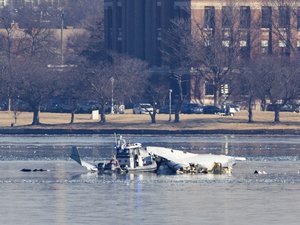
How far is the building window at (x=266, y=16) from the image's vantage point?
6009 inches

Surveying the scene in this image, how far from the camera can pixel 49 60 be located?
15925cm

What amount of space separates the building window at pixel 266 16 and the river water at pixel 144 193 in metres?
52.9

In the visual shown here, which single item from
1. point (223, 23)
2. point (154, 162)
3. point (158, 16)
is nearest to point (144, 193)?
point (154, 162)

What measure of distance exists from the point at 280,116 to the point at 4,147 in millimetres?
32702

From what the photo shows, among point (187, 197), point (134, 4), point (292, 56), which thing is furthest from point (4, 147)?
point (134, 4)

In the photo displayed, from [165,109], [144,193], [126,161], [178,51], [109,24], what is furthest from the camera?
[109,24]

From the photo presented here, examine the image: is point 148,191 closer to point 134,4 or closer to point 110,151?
point 110,151

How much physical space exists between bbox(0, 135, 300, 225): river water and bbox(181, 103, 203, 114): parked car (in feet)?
123

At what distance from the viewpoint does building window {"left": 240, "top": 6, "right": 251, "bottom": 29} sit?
148m

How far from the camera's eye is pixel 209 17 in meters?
150

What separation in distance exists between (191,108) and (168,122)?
12.6 meters

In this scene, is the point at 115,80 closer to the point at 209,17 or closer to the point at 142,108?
the point at 142,108

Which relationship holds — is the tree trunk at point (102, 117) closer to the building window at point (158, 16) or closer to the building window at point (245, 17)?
the building window at point (245, 17)

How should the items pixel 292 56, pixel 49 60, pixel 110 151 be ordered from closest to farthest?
pixel 110 151, pixel 292 56, pixel 49 60
